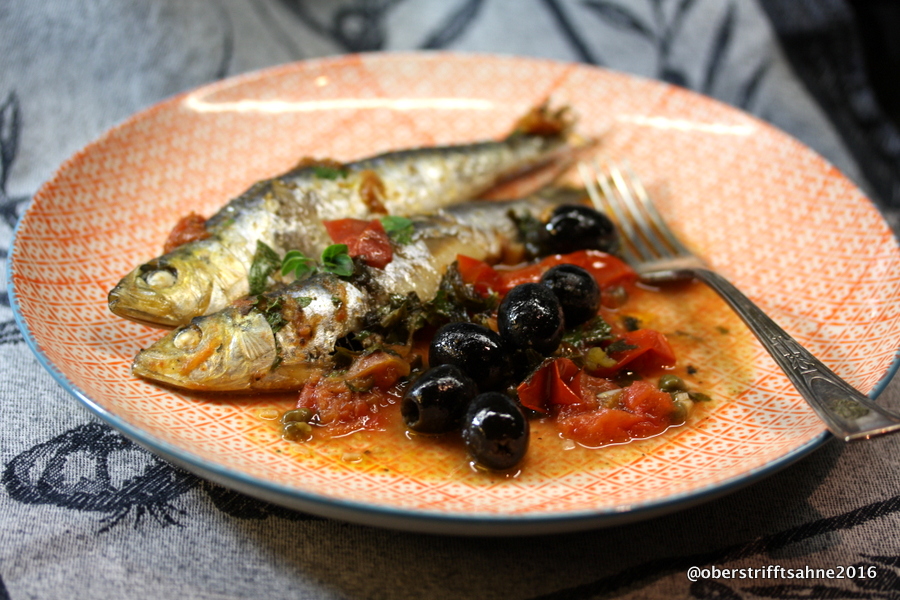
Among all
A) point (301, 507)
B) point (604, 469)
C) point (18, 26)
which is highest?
point (18, 26)

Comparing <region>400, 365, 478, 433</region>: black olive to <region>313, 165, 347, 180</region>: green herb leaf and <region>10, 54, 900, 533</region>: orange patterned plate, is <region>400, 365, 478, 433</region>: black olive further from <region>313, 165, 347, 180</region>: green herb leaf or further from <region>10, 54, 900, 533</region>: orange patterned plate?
<region>313, 165, 347, 180</region>: green herb leaf

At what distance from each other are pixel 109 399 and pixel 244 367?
454mm

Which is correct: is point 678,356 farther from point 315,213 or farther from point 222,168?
point 222,168

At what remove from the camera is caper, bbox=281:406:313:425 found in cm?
271

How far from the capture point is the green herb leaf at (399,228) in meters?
3.28

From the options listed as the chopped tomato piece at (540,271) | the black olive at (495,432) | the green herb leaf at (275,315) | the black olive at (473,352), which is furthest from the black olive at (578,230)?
the green herb leaf at (275,315)

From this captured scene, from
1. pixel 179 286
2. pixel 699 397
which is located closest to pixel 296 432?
pixel 179 286

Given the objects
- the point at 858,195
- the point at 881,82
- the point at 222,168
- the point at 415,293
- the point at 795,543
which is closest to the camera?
the point at 795,543

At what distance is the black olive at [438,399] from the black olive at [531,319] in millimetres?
333

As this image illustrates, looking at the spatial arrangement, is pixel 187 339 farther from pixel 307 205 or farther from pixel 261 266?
pixel 307 205

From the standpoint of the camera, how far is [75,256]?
3.41m

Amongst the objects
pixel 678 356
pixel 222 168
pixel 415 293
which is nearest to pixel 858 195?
pixel 678 356

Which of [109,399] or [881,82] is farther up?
[109,399]

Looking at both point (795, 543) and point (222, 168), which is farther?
point (222, 168)
